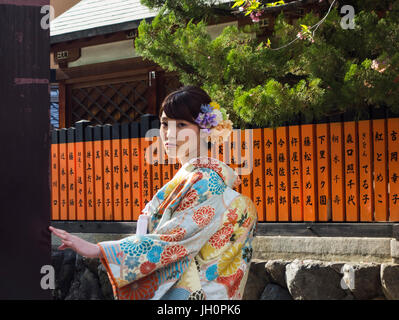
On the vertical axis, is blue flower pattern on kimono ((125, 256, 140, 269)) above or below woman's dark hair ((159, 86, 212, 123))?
below

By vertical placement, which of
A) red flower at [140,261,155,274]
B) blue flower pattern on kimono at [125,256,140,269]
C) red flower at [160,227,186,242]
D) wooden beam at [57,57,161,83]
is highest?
wooden beam at [57,57,161,83]

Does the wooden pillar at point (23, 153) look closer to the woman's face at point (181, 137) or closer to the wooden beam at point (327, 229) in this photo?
the woman's face at point (181, 137)

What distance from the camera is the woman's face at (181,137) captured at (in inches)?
106

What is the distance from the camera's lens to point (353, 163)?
269 inches

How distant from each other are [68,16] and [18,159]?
11738 millimetres

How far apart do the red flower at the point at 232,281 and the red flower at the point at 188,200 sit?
346 mm

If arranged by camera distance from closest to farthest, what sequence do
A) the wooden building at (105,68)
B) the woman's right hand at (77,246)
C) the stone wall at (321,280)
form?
the woman's right hand at (77,246), the stone wall at (321,280), the wooden building at (105,68)

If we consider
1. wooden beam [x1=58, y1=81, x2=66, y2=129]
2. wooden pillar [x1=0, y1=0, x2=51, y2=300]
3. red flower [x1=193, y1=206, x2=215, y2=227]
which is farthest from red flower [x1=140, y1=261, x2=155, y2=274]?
wooden beam [x1=58, y1=81, x2=66, y2=129]

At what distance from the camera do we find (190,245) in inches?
96.2

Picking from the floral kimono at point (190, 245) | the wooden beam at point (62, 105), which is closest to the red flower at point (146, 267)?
the floral kimono at point (190, 245)

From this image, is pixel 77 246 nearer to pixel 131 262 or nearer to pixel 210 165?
pixel 131 262

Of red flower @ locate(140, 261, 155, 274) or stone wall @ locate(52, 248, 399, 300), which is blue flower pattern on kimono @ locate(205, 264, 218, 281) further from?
stone wall @ locate(52, 248, 399, 300)

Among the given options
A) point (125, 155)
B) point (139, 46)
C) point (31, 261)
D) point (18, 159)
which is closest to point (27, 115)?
point (18, 159)

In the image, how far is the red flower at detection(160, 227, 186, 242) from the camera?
242 centimetres
